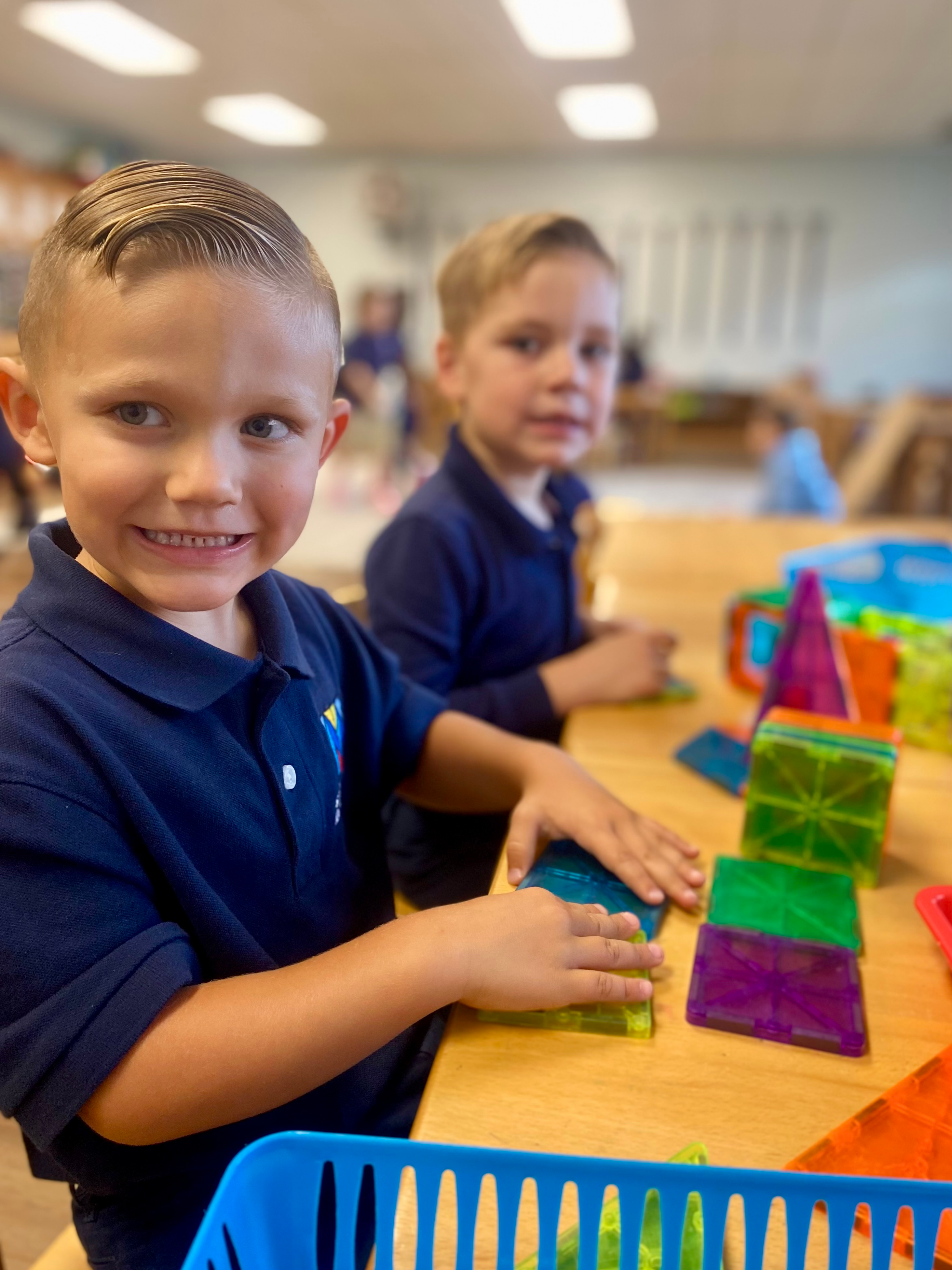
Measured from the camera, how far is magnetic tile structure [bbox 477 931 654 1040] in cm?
47

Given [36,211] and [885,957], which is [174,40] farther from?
[885,957]

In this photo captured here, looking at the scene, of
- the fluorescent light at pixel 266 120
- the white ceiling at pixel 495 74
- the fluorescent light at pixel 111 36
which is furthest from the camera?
the fluorescent light at pixel 266 120

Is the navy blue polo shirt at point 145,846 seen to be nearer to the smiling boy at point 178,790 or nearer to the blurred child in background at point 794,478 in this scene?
the smiling boy at point 178,790

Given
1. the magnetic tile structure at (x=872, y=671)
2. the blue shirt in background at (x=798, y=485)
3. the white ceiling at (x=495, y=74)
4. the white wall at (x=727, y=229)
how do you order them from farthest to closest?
the white wall at (x=727, y=229), the white ceiling at (x=495, y=74), the blue shirt in background at (x=798, y=485), the magnetic tile structure at (x=872, y=671)

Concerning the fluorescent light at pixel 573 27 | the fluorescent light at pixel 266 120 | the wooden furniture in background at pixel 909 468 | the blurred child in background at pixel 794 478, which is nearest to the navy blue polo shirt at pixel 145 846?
the blurred child in background at pixel 794 478

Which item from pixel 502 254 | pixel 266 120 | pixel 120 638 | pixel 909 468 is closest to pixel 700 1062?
pixel 120 638

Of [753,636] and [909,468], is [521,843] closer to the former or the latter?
[753,636]

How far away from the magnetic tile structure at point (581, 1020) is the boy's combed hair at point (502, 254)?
78 cm

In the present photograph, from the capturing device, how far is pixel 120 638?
49 centimetres

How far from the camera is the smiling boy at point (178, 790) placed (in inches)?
16.4

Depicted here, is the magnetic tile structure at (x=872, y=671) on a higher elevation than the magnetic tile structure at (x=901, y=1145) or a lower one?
higher

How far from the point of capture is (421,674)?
35.8 inches

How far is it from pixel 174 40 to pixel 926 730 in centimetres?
549

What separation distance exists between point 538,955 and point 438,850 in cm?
43
